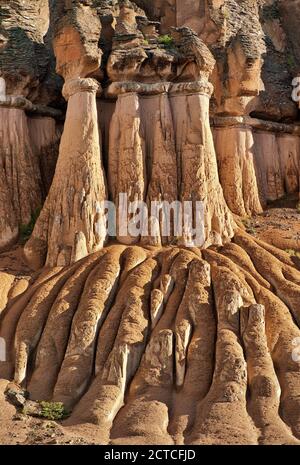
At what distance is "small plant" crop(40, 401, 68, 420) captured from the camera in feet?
53.9

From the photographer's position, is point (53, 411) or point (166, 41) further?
point (166, 41)

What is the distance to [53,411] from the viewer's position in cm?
1653

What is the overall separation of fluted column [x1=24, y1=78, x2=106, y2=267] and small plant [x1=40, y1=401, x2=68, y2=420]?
578 centimetres

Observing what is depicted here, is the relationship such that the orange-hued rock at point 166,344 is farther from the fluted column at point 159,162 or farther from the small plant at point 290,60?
the small plant at point 290,60

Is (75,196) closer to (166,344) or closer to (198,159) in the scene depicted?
(198,159)

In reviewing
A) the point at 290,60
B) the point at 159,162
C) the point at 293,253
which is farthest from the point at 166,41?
the point at 293,253

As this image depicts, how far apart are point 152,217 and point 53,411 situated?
7799 millimetres

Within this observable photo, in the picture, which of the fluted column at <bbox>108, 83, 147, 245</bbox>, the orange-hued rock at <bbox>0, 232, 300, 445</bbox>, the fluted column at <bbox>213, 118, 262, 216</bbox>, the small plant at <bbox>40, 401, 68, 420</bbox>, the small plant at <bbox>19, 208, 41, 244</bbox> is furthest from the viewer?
the fluted column at <bbox>213, 118, 262, 216</bbox>

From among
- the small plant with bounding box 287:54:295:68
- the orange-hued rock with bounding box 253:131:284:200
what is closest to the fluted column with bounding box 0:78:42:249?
the orange-hued rock with bounding box 253:131:284:200

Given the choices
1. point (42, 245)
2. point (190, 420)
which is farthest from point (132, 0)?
point (190, 420)

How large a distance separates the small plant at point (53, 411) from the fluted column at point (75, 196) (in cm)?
578

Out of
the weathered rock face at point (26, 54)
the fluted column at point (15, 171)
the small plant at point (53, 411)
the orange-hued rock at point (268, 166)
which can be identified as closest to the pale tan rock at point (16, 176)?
the fluted column at point (15, 171)

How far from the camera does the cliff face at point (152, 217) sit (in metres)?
16.6

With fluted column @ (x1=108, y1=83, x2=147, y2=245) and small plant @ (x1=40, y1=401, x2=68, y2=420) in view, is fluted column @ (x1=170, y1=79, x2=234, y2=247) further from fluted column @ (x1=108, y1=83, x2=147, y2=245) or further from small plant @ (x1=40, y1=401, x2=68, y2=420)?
small plant @ (x1=40, y1=401, x2=68, y2=420)
